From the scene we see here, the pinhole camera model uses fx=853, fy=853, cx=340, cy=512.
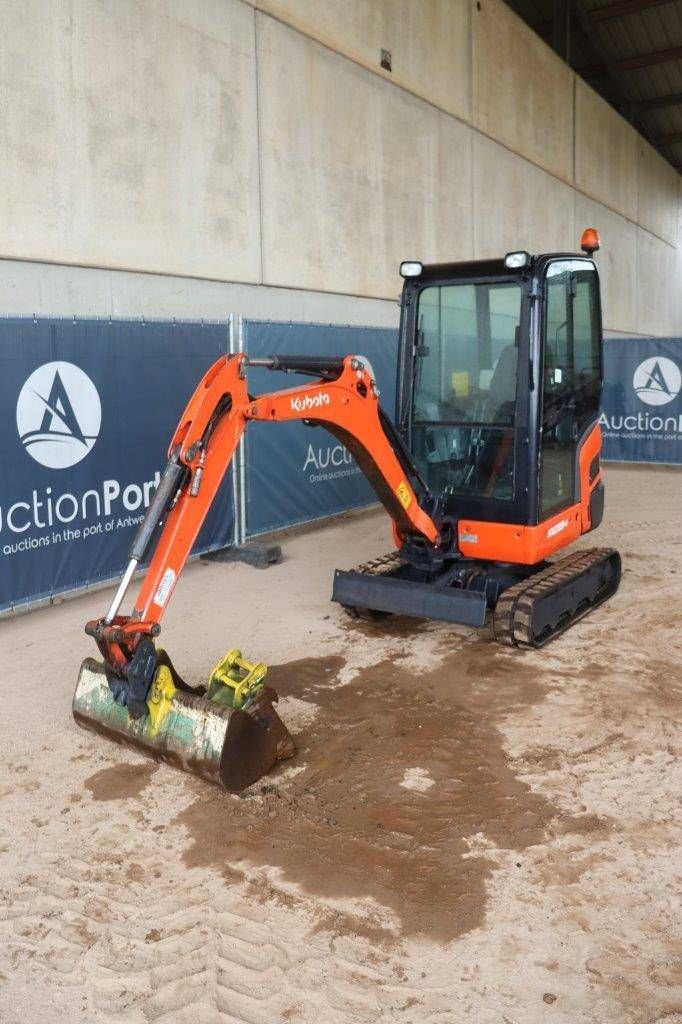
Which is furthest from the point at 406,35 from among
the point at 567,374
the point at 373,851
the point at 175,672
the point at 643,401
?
the point at 373,851

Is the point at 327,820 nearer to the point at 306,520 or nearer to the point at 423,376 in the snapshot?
the point at 423,376

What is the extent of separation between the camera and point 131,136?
8.03 metres

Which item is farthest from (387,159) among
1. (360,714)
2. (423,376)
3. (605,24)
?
(605,24)

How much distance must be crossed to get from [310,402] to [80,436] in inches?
108

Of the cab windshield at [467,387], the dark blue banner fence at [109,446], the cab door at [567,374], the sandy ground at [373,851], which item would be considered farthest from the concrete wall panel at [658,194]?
the sandy ground at [373,851]

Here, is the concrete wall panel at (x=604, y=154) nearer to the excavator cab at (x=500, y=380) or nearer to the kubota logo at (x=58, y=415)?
the excavator cab at (x=500, y=380)

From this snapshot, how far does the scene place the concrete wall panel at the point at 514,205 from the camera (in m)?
14.6

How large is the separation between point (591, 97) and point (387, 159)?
9.69 m

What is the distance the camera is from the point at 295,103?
399 inches

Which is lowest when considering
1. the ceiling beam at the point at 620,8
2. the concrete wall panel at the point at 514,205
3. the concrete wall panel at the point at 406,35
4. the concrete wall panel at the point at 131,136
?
the concrete wall panel at the point at 131,136

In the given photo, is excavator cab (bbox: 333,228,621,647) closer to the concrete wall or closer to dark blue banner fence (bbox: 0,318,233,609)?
dark blue banner fence (bbox: 0,318,233,609)

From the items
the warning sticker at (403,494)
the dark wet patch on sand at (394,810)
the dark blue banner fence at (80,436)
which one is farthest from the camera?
the dark blue banner fence at (80,436)

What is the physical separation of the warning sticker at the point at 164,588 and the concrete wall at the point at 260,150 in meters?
4.13

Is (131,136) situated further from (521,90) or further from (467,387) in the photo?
(521,90)
